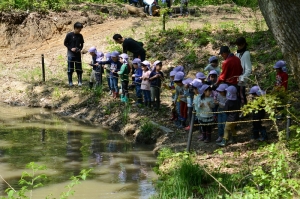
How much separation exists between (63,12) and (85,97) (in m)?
7.70

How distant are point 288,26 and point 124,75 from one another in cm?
825

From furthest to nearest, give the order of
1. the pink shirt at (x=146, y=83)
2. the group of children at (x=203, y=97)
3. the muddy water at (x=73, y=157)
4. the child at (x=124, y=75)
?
1. the child at (x=124, y=75)
2. the pink shirt at (x=146, y=83)
3. the group of children at (x=203, y=97)
4. the muddy water at (x=73, y=157)

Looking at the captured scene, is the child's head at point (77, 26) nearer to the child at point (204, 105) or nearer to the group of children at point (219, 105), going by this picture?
the group of children at point (219, 105)

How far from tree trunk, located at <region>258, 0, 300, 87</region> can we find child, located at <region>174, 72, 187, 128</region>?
211 inches

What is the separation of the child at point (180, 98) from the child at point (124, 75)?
2.45m

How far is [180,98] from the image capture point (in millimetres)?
12789

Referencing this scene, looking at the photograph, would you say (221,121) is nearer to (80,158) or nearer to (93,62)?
(80,158)

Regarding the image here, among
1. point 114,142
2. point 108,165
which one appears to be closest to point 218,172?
point 108,165

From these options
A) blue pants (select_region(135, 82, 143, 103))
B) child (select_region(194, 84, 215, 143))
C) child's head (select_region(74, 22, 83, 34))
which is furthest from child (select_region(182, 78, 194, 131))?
child's head (select_region(74, 22, 83, 34))

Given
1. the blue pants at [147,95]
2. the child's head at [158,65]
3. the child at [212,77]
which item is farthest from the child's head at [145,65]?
the child at [212,77]

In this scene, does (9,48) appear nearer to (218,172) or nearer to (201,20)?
(201,20)

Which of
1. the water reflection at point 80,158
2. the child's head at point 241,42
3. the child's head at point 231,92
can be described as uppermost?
the child's head at point 241,42

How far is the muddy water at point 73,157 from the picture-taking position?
33.1 ft

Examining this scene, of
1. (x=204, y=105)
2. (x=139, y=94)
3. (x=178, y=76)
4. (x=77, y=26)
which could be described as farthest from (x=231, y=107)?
(x=77, y=26)
